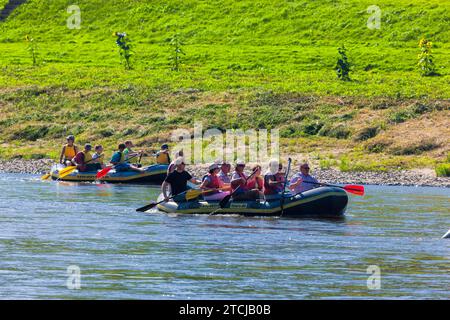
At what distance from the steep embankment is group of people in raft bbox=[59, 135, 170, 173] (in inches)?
347

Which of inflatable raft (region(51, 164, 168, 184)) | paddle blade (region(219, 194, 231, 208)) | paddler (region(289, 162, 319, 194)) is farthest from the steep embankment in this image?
paddle blade (region(219, 194, 231, 208))

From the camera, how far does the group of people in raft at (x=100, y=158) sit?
124 feet

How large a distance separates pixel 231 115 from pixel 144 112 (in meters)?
5.19

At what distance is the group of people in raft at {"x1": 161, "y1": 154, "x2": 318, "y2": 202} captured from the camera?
89.5ft

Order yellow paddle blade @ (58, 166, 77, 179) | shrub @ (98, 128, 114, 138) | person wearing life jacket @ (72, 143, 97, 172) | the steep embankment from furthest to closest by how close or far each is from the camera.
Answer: shrub @ (98, 128, 114, 138), the steep embankment, person wearing life jacket @ (72, 143, 97, 172), yellow paddle blade @ (58, 166, 77, 179)

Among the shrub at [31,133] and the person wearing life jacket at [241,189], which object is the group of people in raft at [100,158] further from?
the shrub at [31,133]

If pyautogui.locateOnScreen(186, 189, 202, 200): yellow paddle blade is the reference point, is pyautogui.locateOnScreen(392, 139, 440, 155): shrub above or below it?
above

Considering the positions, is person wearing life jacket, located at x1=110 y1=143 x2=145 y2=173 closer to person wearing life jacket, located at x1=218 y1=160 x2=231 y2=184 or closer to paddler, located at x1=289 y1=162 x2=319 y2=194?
person wearing life jacket, located at x1=218 y1=160 x2=231 y2=184

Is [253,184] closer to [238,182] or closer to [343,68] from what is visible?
[238,182]

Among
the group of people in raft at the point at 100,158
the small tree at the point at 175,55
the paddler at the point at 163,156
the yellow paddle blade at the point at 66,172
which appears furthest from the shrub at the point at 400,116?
the small tree at the point at 175,55

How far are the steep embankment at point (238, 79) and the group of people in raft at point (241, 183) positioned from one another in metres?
16.2

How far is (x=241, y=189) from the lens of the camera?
90.2 ft

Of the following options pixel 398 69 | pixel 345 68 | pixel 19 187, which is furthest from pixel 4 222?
pixel 398 69
